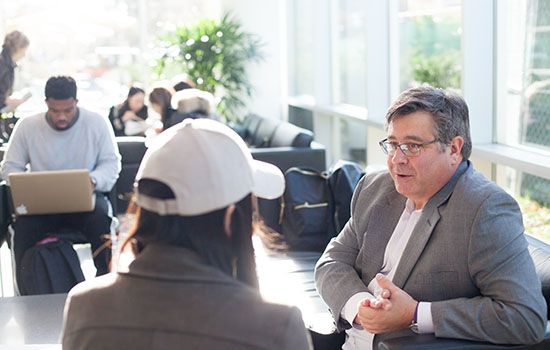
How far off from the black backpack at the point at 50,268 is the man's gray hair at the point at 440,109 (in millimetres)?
2250

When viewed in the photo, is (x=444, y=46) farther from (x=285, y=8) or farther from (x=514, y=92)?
Result: (x=285, y=8)

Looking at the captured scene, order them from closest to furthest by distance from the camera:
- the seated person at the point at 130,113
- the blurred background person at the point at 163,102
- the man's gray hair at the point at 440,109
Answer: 1. the man's gray hair at the point at 440,109
2. the blurred background person at the point at 163,102
3. the seated person at the point at 130,113

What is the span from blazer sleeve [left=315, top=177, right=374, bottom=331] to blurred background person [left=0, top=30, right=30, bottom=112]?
546cm

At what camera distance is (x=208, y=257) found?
1215 mm

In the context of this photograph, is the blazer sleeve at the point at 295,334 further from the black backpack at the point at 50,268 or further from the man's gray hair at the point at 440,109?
the black backpack at the point at 50,268

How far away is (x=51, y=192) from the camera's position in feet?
12.5

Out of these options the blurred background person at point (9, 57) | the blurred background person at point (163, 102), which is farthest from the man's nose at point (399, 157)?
the blurred background person at point (9, 57)

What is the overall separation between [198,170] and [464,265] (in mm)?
1113

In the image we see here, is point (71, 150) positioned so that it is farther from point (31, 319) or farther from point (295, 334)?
point (295, 334)

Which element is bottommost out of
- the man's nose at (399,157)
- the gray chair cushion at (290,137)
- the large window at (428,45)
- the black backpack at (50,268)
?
the black backpack at (50,268)

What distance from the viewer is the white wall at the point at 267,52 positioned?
10.6 m

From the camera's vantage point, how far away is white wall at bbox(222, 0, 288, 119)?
10641 millimetres

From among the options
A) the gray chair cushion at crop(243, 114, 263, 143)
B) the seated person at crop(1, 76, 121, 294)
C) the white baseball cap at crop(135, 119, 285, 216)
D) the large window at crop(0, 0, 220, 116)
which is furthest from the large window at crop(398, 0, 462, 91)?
the large window at crop(0, 0, 220, 116)

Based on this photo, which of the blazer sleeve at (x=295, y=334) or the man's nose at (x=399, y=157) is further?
the man's nose at (x=399, y=157)
